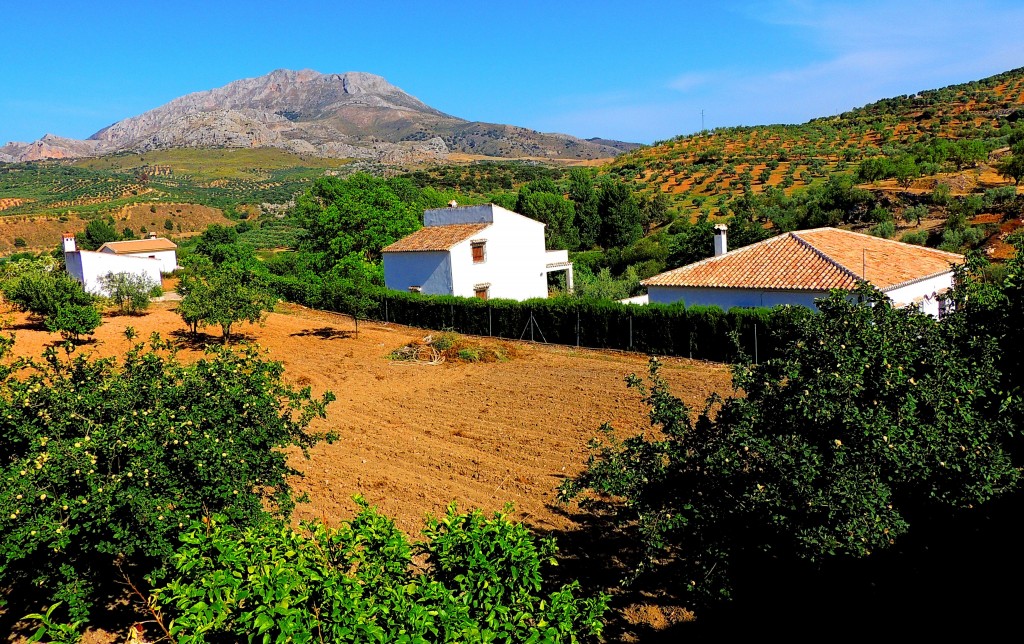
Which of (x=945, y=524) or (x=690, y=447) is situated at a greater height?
(x=690, y=447)

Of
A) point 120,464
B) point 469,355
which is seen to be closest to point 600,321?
point 469,355

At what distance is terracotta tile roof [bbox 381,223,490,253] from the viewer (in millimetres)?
33844

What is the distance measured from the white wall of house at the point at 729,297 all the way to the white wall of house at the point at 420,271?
10.8 m

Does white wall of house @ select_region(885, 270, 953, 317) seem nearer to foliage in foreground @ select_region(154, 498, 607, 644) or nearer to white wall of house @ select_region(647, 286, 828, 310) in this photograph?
white wall of house @ select_region(647, 286, 828, 310)

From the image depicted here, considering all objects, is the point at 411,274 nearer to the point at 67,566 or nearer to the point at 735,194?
the point at 67,566

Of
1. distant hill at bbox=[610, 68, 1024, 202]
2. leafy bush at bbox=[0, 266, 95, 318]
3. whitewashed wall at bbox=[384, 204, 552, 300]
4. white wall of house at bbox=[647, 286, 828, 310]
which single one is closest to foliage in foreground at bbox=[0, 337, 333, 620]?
white wall of house at bbox=[647, 286, 828, 310]

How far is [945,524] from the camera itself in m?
6.61

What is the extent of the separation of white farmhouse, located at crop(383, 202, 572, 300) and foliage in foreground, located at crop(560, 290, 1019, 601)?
27120mm

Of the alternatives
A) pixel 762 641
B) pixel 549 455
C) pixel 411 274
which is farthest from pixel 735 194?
pixel 762 641

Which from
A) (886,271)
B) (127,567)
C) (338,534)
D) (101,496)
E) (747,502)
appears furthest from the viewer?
(886,271)

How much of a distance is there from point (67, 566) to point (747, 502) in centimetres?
675

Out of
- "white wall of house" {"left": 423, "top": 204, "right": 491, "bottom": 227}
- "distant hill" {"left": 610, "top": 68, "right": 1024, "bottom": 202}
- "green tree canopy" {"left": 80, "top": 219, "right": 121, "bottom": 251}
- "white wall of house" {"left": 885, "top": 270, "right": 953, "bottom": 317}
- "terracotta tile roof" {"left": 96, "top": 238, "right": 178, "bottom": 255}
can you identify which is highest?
"distant hill" {"left": 610, "top": 68, "right": 1024, "bottom": 202}

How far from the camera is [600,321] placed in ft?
87.2

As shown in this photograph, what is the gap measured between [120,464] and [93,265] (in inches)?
1531
